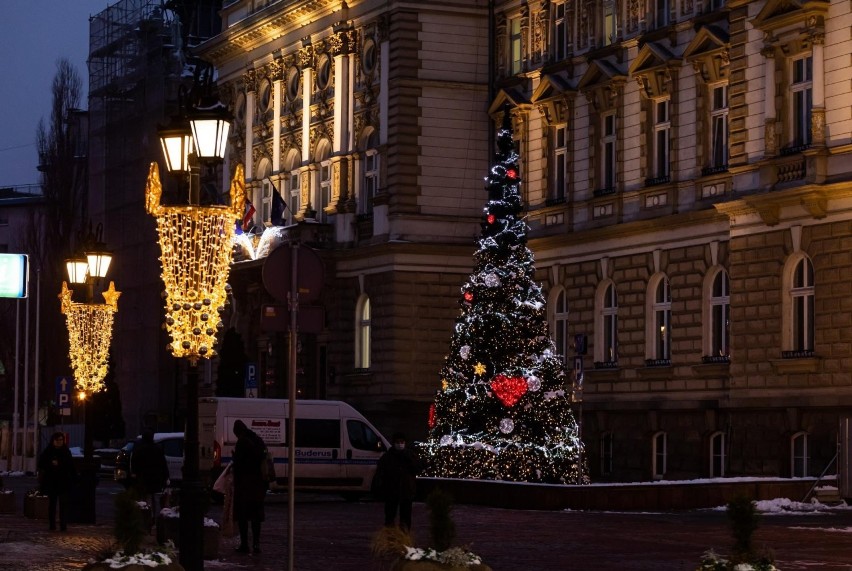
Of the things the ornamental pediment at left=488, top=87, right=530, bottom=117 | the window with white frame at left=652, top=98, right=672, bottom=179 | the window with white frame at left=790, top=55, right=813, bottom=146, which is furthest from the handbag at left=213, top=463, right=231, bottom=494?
the ornamental pediment at left=488, top=87, right=530, bottom=117

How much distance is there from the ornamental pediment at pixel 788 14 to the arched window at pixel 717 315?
671 centimetres

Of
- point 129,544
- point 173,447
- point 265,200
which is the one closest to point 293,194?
point 265,200

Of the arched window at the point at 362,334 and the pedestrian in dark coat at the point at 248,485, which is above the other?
the arched window at the point at 362,334

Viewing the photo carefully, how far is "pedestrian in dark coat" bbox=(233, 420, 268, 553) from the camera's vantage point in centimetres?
2658

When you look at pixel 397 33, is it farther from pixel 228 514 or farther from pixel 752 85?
pixel 228 514

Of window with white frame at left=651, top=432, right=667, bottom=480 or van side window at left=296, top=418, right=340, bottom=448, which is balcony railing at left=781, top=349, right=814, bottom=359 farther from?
van side window at left=296, top=418, right=340, bottom=448

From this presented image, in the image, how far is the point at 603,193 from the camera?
52.3 metres

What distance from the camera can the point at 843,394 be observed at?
4078 centimetres

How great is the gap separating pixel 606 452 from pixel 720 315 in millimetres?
6322

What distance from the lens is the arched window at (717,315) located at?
4672 cm

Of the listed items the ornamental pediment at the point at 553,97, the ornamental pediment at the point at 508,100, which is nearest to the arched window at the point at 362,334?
the ornamental pediment at the point at 508,100

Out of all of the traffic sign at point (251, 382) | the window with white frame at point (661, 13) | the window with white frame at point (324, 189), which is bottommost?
the traffic sign at point (251, 382)

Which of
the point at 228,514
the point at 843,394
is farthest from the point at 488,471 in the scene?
the point at 228,514

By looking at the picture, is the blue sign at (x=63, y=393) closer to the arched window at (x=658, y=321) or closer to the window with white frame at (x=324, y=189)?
the window with white frame at (x=324, y=189)
